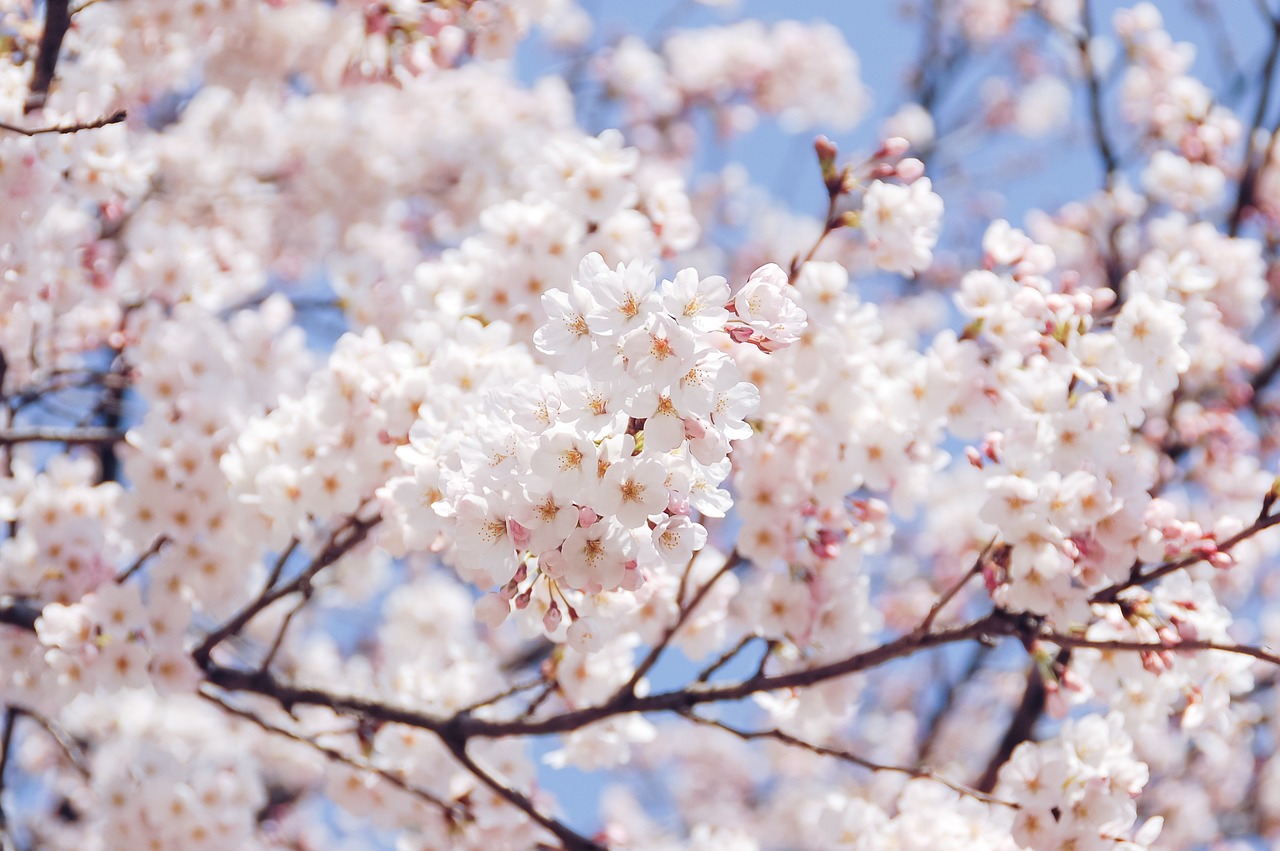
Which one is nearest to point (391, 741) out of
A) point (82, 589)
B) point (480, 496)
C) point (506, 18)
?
point (82, 589)

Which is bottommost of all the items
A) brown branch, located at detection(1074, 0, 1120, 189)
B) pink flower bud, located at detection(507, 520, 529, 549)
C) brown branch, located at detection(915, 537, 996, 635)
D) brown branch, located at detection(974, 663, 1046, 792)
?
pink flower bud, located at detection(507, 520, 529, 549)

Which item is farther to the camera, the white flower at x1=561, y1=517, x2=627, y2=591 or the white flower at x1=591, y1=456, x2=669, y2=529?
the white flower at x1=561, y1=517, x2=627, y2=591

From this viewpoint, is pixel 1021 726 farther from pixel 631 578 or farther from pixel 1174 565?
pixel 631 578

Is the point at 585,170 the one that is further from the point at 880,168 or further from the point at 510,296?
the point at 880,168

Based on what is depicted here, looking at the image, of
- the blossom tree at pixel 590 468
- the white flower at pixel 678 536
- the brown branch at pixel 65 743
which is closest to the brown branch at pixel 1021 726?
the blossom tree at pixel 590 468

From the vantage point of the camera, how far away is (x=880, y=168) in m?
2.81

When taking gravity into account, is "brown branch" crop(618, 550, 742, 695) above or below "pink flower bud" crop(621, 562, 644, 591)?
above

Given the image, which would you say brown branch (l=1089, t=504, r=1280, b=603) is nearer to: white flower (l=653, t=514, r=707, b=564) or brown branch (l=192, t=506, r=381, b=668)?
white flower (l=653, t=514, r=707, b=564)

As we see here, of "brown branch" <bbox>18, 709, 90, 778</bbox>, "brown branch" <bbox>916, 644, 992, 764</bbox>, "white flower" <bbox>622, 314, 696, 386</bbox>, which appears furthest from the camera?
"brown branch" <bbox>916, 644, 992, 764</bbox>

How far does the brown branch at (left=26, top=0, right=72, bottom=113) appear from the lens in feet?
10.4

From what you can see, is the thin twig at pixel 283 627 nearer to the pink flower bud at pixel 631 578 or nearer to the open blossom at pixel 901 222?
the pink flower bud at pixel 631 578

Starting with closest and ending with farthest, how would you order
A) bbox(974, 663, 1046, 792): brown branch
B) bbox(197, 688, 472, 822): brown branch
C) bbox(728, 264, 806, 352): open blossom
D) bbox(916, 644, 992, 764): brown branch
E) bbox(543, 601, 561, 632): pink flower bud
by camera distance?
bbox(728, 264, 806, 352): open blossom
bbox(543, 601, 561, 632): pink flower bud
bbox(197, 688, 472, 822): brown branch
bbox(974, 663, 1046, 792): brown branch
bbox(916, 644, 992, 764): brown branch

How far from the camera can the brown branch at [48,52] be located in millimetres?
3164

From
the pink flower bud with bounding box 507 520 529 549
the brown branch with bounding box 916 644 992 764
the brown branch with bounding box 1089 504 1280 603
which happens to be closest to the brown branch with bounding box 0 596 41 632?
the pink flower bud with bounding box 507 520 529 549
